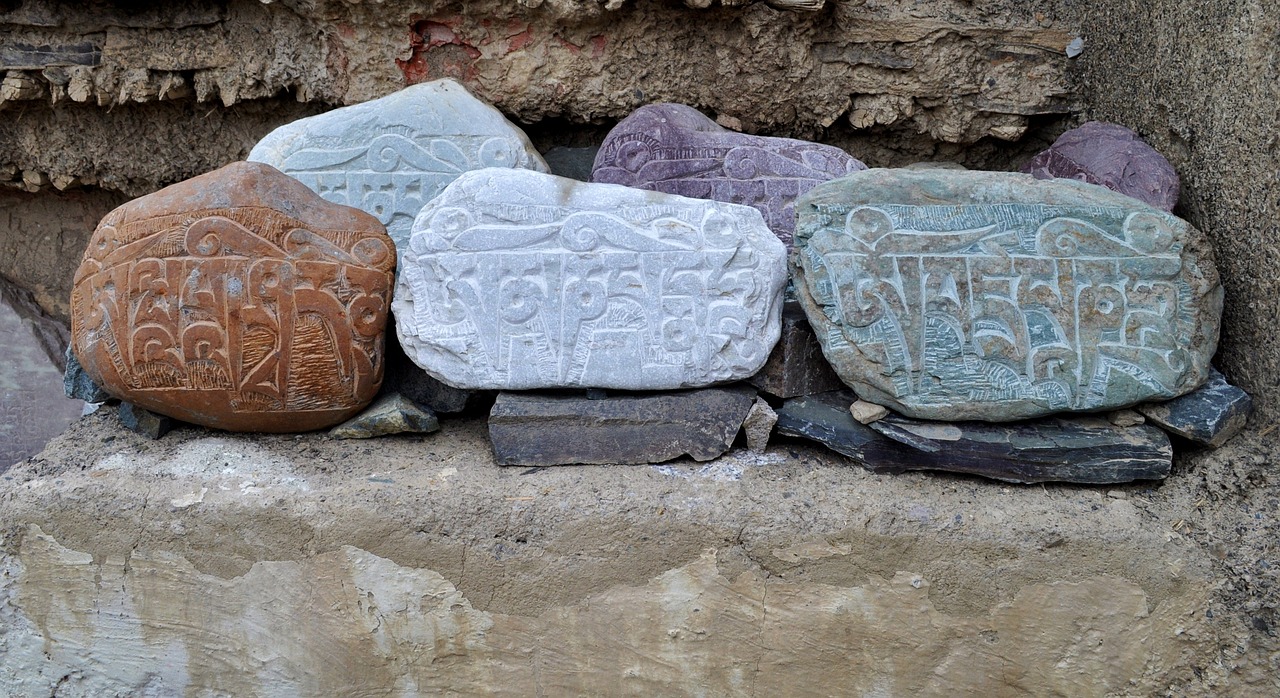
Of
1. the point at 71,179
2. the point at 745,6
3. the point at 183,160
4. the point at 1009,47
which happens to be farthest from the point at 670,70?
the point at 71,179

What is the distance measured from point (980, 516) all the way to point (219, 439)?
6.44ft

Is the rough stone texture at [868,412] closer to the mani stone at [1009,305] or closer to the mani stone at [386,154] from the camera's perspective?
the mani stone at [1009,305]

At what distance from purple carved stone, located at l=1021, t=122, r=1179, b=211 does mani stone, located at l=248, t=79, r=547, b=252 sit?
5.80 ft

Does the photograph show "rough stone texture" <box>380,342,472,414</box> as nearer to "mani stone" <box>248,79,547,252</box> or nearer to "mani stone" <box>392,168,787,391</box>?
"mani stone" <box>392,168,787,391</box>

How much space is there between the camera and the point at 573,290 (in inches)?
104

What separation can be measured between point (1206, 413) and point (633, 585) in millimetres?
1504

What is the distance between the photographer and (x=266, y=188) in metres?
2.66

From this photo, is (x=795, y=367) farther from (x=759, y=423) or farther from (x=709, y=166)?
(x=709, y=166)

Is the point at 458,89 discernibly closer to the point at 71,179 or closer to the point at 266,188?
the point at 266,188

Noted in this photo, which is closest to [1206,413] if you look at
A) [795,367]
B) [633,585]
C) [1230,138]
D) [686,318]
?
[1230,138]

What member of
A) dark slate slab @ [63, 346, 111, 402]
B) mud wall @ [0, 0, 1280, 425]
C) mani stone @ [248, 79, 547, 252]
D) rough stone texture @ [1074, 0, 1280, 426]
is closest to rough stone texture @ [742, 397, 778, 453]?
mani stone @ [248, 79, 547, 252]

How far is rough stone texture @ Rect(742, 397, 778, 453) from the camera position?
271cm

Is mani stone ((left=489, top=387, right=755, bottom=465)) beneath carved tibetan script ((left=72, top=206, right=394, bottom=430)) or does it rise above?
beneath

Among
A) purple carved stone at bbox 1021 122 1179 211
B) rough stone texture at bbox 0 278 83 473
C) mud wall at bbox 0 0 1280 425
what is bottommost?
rough stone texture at bbox 0 278 83 473
